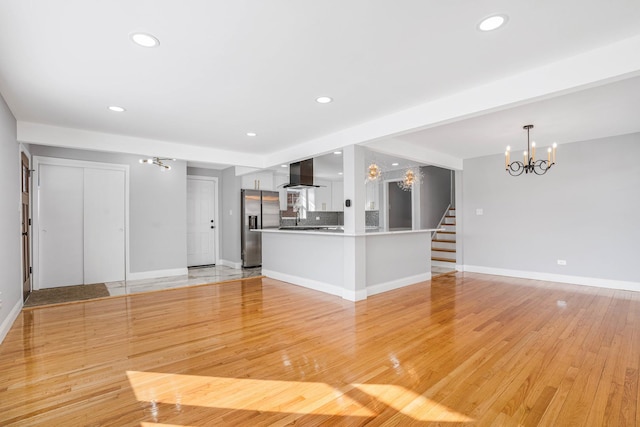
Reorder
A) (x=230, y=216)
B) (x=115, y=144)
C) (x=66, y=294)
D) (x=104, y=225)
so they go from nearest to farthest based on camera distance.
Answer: (x=115, y=144) < (x=66, y=294) < (x=104, y=225) < (x=230, y=216)

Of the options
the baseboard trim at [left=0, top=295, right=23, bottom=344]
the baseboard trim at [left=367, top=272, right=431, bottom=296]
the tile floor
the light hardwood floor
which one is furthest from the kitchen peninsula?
the baseboard trim at [left=0, top=295, right=23, bottom=344]

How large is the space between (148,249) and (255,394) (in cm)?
498

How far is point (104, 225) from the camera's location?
5.77 meters

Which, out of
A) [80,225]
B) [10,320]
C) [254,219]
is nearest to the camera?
[10,320]

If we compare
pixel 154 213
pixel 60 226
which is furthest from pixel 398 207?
pixel 60 226

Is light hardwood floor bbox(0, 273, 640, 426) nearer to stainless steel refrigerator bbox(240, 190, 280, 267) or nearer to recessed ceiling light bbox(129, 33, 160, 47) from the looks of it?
recessed ceiling light bbox(129, 33, 160, 47)

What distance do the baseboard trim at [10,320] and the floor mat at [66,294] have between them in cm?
38

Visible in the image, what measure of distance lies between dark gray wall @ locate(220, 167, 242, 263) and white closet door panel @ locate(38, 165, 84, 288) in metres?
2.89

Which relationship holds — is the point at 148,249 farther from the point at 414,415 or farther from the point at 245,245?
the point at 414,415

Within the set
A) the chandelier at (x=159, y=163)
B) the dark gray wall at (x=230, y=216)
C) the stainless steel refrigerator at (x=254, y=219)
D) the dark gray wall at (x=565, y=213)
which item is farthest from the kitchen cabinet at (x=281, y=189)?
the dark gray wall at (x=565, y=213)

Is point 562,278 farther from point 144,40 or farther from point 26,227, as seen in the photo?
point 26,227

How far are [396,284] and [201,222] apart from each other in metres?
4.95

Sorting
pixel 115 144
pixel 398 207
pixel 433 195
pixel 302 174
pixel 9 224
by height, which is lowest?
pixel 9 224

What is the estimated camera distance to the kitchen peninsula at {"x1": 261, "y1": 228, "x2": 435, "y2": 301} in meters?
4.59
